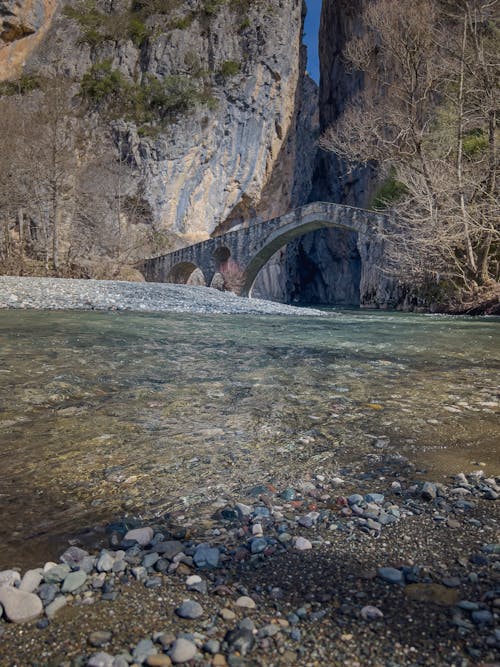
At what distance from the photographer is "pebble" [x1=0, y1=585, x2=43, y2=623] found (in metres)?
1.10

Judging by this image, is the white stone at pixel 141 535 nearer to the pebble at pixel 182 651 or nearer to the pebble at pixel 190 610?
the pebble at pixel 190 610

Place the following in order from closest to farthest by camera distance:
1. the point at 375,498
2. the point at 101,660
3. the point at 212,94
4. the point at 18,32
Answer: the point at 101,660, the point at 375,498, the point at 18,32, the point at 212,94

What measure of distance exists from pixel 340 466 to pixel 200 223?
3496cm

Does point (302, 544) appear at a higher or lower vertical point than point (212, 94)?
lower

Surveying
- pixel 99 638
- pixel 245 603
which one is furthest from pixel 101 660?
pixel 245 603

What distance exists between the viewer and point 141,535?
1.48 m

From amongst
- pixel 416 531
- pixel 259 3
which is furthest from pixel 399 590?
pixel 259 3

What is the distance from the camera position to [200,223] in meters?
35.6

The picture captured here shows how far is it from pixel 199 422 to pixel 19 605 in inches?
63.8

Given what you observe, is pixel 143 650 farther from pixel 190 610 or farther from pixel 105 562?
pixel 105 562

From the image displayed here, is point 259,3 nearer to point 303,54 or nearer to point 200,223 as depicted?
point 303,54

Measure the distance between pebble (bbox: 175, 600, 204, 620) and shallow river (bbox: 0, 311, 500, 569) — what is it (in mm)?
500

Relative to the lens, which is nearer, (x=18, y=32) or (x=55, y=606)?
(x=55, y=606)

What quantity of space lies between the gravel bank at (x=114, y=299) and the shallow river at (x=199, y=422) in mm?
5700
